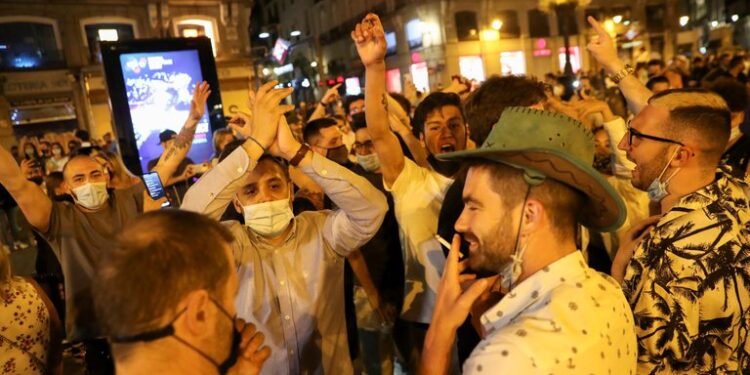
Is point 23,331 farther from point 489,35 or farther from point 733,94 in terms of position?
point 489,35

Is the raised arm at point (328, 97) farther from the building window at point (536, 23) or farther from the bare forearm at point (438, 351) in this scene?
the building window at point (536, 23)

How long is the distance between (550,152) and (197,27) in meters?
22.9

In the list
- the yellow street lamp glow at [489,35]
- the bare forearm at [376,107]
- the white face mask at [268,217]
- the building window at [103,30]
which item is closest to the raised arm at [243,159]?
the white face mask at [268,217]

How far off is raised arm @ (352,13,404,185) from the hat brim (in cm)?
128

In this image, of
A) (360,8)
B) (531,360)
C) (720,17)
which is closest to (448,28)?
(360,8)

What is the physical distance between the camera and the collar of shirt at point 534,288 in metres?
1.52

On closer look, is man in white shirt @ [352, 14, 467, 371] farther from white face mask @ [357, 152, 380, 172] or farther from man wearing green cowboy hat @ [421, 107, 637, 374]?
man wearing green cowboy hat @ [421, 107, 637, 374]

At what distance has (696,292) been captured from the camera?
1.96 metres

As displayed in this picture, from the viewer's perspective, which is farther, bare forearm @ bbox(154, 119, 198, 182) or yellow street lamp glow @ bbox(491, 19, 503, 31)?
yellow street lamp glow @ bbox(491, 19, 503, 31)

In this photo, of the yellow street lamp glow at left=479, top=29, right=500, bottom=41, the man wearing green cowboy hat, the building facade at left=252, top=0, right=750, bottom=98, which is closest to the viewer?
the man wearing green cowboy hat

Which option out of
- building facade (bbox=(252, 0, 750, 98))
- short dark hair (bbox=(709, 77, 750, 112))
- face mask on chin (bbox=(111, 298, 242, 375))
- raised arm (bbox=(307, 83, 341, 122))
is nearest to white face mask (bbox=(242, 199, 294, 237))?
face mask on chin (bbox=(111, 298, 242, 375))

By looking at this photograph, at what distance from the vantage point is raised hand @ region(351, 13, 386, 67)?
8.98 ft

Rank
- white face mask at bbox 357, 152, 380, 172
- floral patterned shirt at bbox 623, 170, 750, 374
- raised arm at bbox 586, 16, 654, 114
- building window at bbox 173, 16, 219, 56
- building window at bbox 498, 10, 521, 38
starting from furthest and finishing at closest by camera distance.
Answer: building window at bbox 498, 10, 521, 38
building window at bbox 173, 16, 219, 56
white face mask at bbox 357, 152, 380, 172
raised arm at bbox 586, 16, 654, 114
floral patterned shirt at bbox 623, 170, 750, 374

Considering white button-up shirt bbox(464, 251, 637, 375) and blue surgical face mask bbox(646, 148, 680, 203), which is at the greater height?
blue surgical face mask bbox(646, 148, 680, 203)
